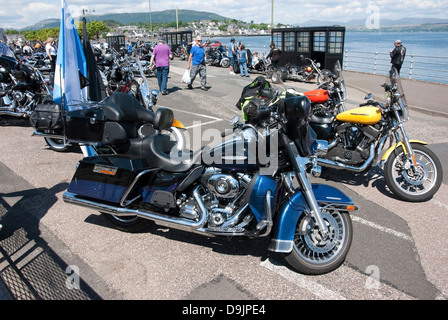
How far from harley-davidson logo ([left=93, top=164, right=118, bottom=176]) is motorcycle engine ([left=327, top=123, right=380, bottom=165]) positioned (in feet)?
9.99

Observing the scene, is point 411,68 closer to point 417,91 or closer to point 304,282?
point 417,91

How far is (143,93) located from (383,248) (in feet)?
19.9

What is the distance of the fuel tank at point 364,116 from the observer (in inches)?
194

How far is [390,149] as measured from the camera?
494cm

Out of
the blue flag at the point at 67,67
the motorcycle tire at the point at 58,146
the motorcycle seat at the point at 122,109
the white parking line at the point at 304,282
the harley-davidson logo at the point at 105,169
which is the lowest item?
the white parking line at the point at 304,282

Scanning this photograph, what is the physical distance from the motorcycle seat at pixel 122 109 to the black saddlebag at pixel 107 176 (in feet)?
1.80

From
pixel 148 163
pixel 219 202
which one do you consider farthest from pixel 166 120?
pixel 219 202

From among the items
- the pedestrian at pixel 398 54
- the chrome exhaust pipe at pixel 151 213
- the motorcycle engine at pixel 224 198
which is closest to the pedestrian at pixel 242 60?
the pedestrian at pixel 398 54

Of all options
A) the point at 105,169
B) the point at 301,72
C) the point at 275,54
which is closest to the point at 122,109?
the point at 105,169

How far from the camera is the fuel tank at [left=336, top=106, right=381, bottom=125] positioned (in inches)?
194

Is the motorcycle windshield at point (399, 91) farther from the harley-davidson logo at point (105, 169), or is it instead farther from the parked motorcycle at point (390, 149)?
the harley-davidson logo at point (105, 169)

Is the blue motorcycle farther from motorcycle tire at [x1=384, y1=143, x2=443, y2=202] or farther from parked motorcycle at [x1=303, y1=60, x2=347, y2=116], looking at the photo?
parked motorcycle at [x1=303, y1=60, x2=347, y2=116]

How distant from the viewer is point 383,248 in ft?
12.1

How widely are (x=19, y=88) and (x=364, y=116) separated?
25.6 feet
